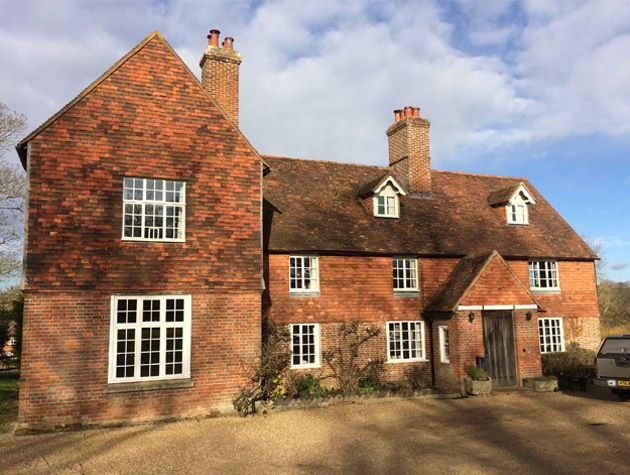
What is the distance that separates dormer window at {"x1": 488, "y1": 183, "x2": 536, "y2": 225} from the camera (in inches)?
907

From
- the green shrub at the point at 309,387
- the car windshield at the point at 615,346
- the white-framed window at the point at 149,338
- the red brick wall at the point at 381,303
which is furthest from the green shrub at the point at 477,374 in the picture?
the white-framed window at the point at 149,338

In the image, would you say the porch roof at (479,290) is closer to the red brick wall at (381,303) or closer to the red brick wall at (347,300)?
the red brick wall at (381,303)

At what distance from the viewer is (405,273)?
19.8 m

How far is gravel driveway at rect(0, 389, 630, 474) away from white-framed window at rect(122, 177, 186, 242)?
525 centimetres

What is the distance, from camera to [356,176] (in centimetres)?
2297

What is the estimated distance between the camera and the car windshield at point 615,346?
48.0 ft

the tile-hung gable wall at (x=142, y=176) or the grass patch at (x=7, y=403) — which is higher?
the tile-hung gable wall at (x=142, y=176)

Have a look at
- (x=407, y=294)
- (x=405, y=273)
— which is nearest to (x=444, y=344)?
(x=407, y=294)

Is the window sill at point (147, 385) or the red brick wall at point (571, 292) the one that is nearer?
the window sill at point (147, 385)

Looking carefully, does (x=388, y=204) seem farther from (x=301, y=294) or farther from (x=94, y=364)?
(x=94, y=364)

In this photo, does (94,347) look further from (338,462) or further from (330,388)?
(330,388)

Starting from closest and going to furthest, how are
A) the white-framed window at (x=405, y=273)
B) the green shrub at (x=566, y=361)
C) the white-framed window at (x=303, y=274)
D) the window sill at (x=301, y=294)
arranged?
1. the window sill at (x=301, y=294)
2. the white-framed window at (x=303, y=274)
3. the green shrub at (x=566, y=361)
4. the white-framed window at (x=405, y=273)

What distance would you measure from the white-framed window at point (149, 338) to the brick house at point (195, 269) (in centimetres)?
4

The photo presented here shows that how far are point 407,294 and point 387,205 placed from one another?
13.3 feet
